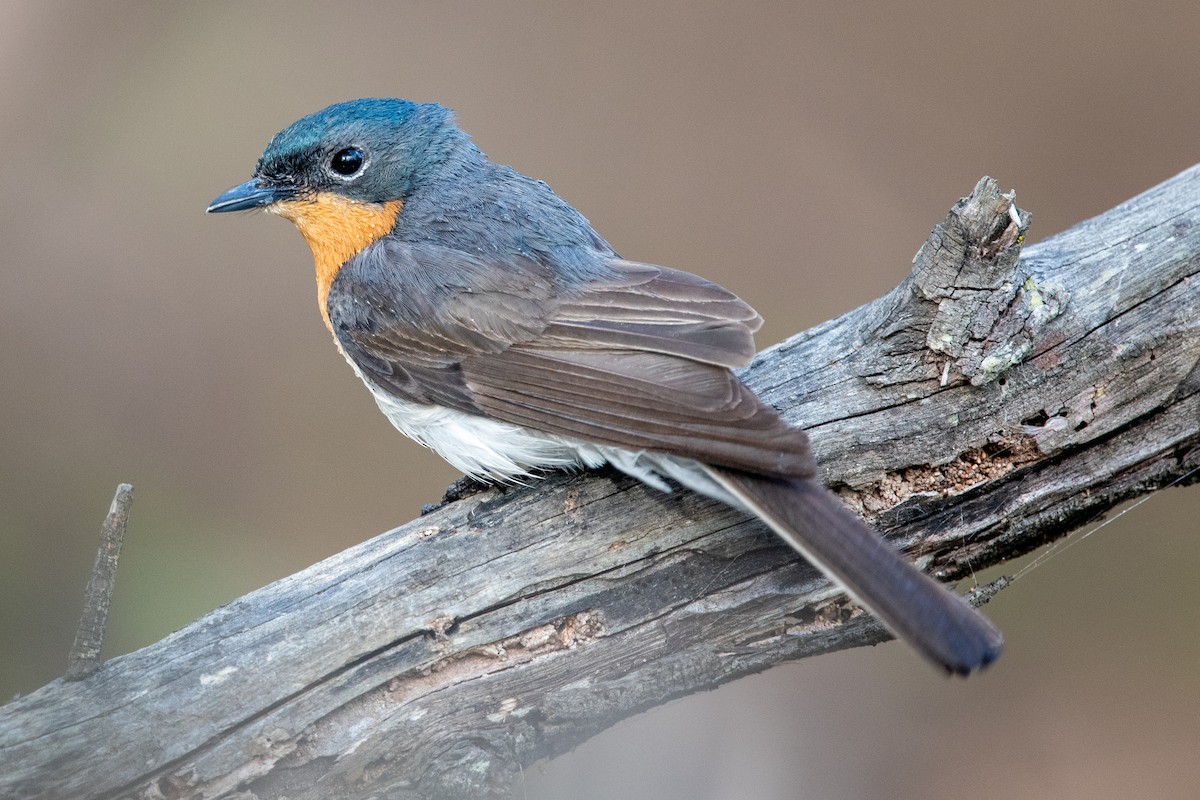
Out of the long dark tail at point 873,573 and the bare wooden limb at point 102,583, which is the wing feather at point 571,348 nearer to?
the long dark tail at point 873,573

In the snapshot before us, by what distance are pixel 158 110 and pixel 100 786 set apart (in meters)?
5.10

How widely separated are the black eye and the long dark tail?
6.84ft

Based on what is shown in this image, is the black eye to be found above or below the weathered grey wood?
above

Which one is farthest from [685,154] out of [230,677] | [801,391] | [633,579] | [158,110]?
[230,677]

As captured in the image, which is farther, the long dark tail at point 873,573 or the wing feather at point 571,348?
the wing feather at point 571,348

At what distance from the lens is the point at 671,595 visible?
3.56m

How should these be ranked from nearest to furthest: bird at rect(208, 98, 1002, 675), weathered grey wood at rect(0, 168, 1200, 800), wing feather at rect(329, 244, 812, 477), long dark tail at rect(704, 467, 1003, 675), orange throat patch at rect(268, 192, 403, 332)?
long dark tail at rect(704, 467, 1003, 675), bird at rect(208, 98, 1002, 675), wing feather at rect(329, 244, 812, 477), weathered grey wood at rect(0, 168, 1200, 800), orange throat patch at rect(268, 192, 403, 332)

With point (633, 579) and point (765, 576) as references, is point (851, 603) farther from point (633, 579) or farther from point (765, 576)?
point (633, 579)

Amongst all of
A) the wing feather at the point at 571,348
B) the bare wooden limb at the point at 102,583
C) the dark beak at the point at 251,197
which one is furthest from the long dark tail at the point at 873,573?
the dark beak at the point at 251,197

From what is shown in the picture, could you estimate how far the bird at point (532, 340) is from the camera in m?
3.06

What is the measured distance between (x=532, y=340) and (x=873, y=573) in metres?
1.45

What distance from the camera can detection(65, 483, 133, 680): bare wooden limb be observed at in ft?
10.7

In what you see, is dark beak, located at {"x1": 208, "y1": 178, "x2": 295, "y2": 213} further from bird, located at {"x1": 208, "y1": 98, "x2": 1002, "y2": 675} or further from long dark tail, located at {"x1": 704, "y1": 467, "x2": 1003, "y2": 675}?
long dark tail, located at {"x1": 704, "y1": 467, "x2": 1003, "y2": 675}

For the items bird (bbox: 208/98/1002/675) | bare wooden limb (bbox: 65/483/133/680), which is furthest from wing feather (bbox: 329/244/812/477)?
bare wooden limb (bbox: 65/483/133/680)
